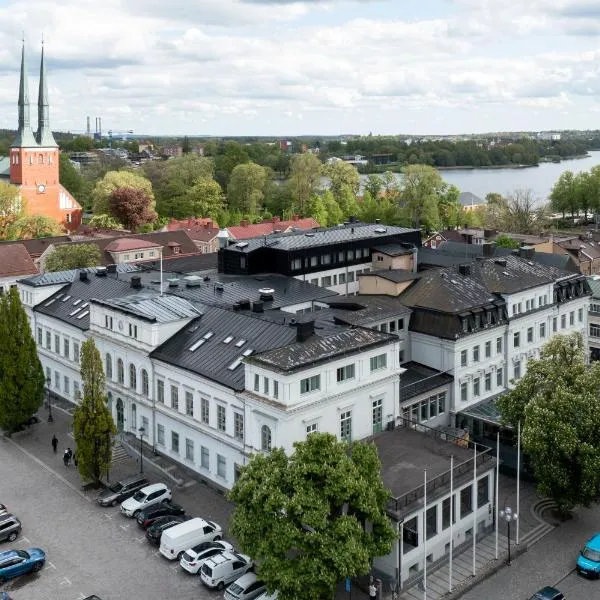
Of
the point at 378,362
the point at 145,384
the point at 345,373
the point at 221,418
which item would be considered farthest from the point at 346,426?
→ the point at 145,384

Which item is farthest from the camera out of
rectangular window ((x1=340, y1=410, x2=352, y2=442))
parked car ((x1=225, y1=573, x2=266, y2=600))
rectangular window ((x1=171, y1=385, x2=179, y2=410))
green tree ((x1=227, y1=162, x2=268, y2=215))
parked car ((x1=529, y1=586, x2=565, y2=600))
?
green tree ((x1=227, y1=162, x2=268, y2=215))

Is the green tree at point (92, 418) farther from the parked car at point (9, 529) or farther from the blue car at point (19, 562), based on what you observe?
the blue car at point (19, 562)

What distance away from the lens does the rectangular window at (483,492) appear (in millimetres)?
38156

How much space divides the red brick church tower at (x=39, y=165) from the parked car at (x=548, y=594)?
331 feet

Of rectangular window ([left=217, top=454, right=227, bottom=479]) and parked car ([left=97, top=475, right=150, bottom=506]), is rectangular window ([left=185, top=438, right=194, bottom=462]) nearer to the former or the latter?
rectangular window ([left=217, top=454, right=227, bottom=479])

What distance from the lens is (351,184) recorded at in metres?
146

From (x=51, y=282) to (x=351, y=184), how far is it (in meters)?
92.4

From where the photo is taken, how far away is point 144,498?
4025cm

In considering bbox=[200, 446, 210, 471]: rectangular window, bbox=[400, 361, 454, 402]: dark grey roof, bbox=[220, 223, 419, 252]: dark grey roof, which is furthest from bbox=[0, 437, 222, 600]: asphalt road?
bbox=[220, 223, 419, 252]: dark grey roof

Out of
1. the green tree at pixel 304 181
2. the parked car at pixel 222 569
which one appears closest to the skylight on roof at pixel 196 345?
the parked car at pixel 222 569

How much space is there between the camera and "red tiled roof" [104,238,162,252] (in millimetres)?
91688

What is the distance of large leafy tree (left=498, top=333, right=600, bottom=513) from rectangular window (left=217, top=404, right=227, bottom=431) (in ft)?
50.0

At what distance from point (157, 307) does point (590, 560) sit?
27711 mm

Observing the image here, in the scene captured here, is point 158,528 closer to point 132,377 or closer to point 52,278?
point 132,377
